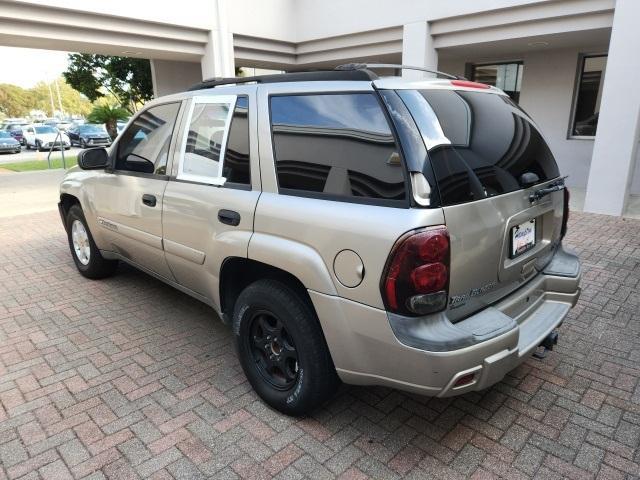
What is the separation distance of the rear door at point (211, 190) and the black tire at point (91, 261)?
5.77 ft

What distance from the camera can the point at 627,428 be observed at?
8.38 ft

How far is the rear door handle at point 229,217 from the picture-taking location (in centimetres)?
273

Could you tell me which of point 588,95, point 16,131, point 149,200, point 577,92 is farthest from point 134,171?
point 16,131

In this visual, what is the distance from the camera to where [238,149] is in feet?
9.23

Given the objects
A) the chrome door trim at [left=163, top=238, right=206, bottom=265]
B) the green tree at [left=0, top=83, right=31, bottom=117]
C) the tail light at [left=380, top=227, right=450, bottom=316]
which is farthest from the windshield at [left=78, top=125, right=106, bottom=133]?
the green tree at [left=0, top=83, right=31, bottom=117]

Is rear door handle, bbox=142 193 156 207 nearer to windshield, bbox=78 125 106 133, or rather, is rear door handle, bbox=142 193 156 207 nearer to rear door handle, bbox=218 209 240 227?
rear door handle, bbox=218 209 240 227

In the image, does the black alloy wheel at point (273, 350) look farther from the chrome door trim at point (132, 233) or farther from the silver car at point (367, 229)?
the chrome door trim at point (132, 233)

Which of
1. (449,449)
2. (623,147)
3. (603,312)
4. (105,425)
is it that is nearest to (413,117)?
(449,449)

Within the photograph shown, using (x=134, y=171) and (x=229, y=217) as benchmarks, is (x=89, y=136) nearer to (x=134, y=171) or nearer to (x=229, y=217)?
(x=134, y=171)

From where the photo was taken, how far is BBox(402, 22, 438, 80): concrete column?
9906 mm

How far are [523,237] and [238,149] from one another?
1.76 metres

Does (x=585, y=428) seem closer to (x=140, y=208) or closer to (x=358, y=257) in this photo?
(x=358, y=257)

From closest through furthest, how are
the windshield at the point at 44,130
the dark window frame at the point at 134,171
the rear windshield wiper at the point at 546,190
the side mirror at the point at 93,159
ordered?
the rear windshield wiper at the point at 546,190 < the dark window frame at the point at 134,171 < the side mirror at the point at 93,159 < the windshield at the point at 44,130

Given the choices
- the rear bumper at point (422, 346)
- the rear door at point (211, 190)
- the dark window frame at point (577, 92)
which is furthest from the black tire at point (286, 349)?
the dark window frame at point (577, 92)
